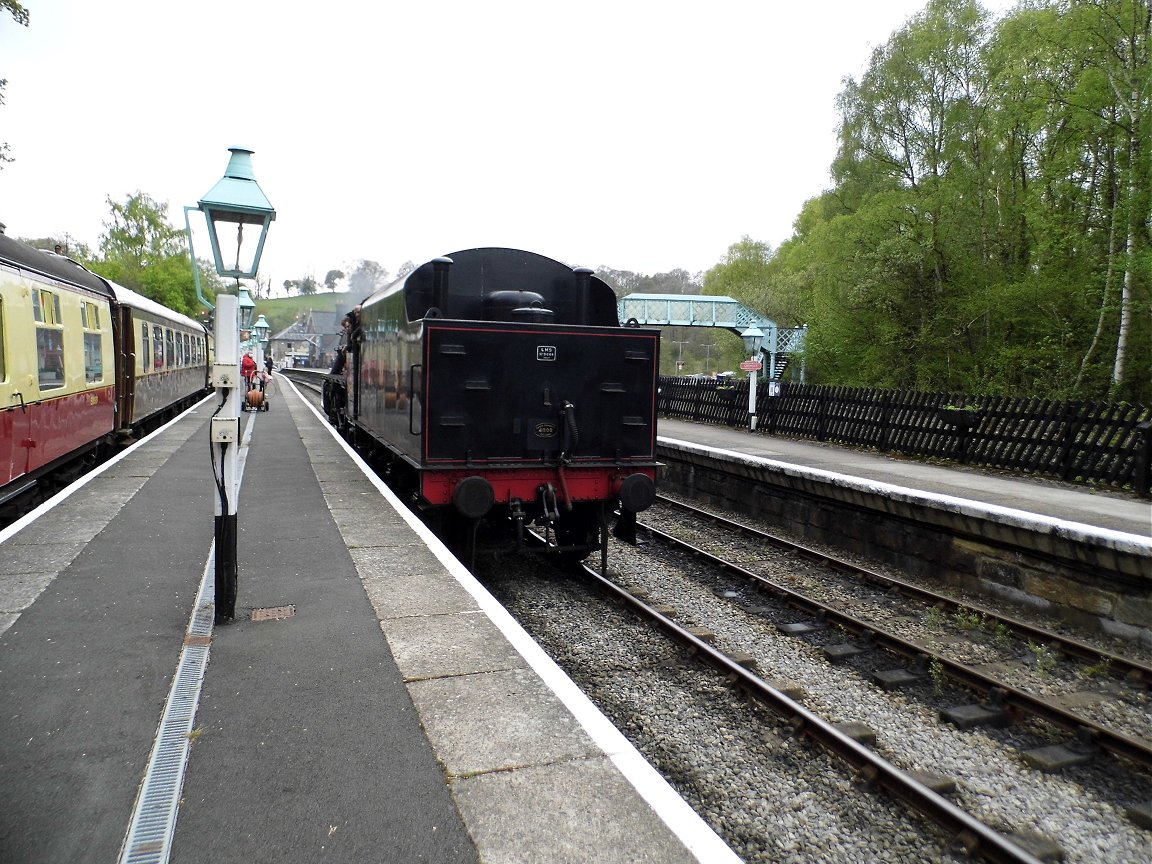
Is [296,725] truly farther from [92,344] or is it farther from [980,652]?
[92,344]

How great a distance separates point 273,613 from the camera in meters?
5.07

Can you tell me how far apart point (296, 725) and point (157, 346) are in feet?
53.0

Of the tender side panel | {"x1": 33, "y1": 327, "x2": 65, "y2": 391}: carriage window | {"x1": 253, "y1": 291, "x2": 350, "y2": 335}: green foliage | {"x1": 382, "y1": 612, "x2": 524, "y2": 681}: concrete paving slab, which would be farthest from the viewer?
{"x1": 253, "y1": 291, "x2": 350, "y2": 335}: green foliage

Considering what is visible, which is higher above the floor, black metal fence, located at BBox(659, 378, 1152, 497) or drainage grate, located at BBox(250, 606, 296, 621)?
black metal fence, located at BBox(659, 378, 1152, 497)

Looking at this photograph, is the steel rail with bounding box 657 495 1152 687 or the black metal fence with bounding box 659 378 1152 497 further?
the black metal fence with bounding box 659 378 1152 497

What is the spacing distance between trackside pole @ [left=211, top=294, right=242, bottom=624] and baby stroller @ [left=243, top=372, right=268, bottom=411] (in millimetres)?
16455

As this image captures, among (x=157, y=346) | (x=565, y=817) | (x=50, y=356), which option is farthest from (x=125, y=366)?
(x=565, y=817)

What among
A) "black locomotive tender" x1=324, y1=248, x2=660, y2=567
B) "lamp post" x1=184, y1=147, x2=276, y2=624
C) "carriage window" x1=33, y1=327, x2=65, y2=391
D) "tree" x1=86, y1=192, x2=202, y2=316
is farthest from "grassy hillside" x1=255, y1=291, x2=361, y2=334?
"lamp post" x1=184, y1=147, x2=276, y2=624

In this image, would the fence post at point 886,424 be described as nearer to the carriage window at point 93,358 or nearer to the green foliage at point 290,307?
the carriage window at point 93,358

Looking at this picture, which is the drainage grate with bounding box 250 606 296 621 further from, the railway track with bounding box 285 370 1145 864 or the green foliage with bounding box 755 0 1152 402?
the green foliage with bounding box 755 0 1152 402

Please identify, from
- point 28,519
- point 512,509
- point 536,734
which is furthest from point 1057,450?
point 28,519

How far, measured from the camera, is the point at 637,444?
24.8ft

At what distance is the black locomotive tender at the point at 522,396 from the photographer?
684cm

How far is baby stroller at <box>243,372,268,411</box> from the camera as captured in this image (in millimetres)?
20303
